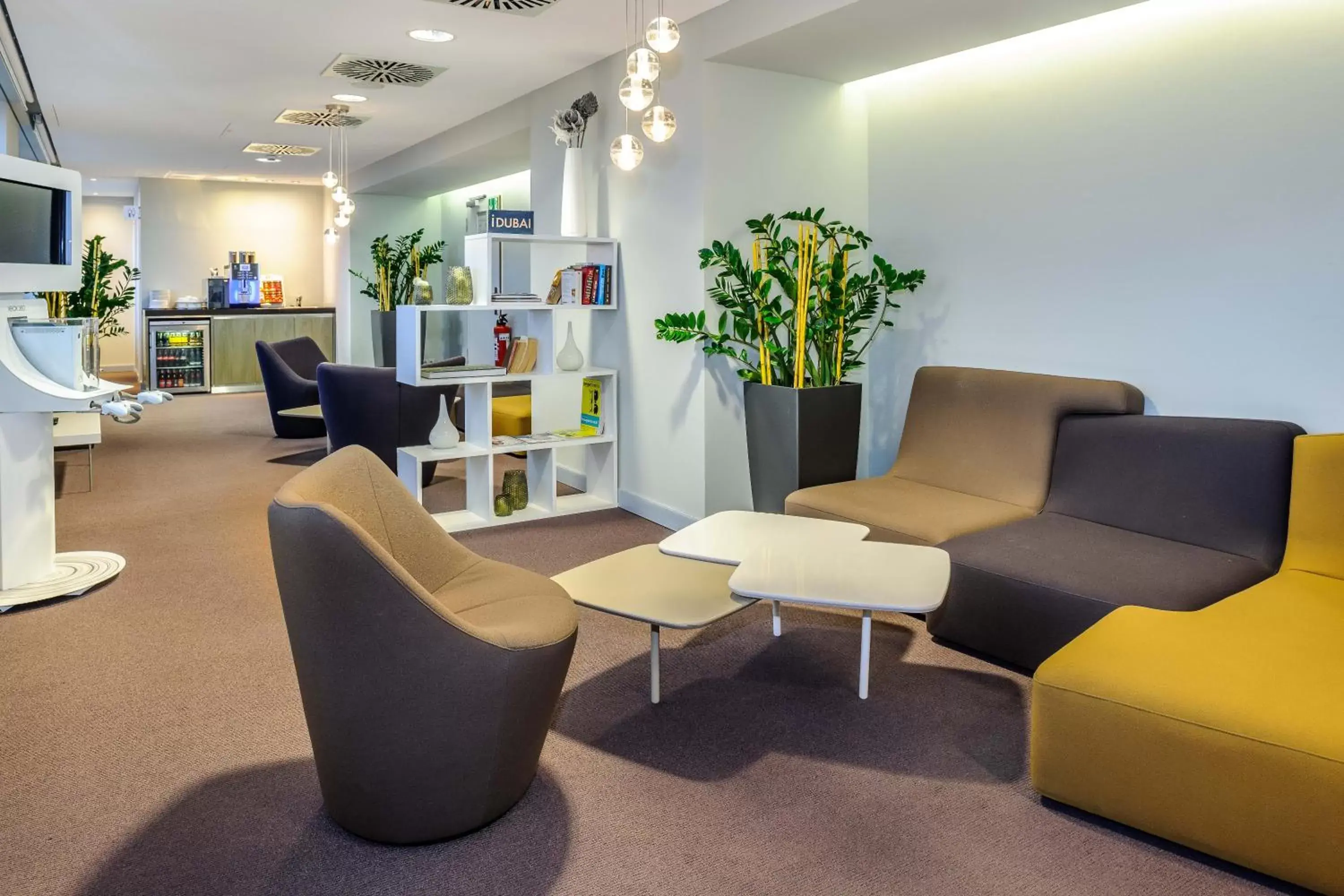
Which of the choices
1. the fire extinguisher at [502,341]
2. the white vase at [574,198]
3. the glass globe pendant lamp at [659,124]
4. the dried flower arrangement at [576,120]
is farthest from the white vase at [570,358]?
the glass globe pendant lamp at [659,124]

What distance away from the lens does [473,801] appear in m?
2.22

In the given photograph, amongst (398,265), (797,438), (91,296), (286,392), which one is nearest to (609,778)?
(797,438)

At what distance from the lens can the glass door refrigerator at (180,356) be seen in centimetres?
1094

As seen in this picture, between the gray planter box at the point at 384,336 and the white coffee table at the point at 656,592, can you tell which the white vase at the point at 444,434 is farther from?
the gray planter box at the point at 384,336

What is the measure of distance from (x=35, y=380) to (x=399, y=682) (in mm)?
2545

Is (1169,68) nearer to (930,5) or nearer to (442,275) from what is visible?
(930,5)

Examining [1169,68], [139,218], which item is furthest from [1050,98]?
[139,218]

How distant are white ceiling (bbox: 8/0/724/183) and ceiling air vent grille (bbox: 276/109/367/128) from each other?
10 cm

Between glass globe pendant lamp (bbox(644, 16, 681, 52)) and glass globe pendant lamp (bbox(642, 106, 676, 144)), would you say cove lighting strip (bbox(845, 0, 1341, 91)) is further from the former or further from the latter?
→ glass globe pendant lamp (bbox(644, 16, 681, 52))

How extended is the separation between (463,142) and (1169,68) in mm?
5121

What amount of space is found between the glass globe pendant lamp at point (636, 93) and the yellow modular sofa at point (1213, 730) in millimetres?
2140

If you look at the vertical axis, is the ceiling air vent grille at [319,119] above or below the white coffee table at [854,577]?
above

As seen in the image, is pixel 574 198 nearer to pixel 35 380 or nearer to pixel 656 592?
pixel 35 380

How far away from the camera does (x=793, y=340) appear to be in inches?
187
